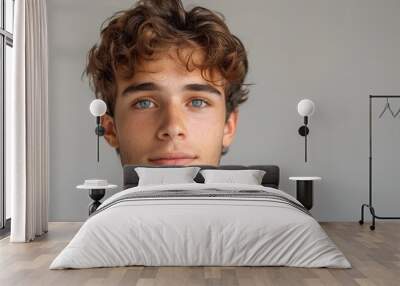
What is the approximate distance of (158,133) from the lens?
770 cm

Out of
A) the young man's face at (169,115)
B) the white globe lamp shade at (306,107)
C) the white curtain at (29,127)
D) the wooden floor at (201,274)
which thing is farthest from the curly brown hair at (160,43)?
the wooden floor at (201,274)

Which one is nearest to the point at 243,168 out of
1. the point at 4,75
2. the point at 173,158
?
the point at 173,158

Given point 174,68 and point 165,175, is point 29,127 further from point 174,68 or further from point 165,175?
point 174,68

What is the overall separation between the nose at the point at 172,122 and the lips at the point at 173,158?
0.24 m

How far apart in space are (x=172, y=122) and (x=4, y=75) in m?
2.09

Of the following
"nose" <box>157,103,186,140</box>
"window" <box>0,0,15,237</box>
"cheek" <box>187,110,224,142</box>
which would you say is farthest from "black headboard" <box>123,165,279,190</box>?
"window" <box>0,0,15,237</box>

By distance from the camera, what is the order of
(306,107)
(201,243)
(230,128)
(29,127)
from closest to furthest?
(201,243), (29,127), (306,107), (230,128)

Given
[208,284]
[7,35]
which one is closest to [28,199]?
[7,35]

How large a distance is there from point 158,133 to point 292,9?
2403 millimetres

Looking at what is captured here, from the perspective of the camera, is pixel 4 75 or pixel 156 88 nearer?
pixel 4 75

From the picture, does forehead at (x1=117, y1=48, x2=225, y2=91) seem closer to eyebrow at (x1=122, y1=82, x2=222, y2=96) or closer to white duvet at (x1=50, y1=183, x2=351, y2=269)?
eyebrow at (x1=122, y1=82, x2=222, y2=96)

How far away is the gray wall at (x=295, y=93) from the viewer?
7.96 metres

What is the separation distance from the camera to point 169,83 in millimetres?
7699

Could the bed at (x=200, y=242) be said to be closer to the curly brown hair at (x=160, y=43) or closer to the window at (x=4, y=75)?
the window at (x=4, y=75)
